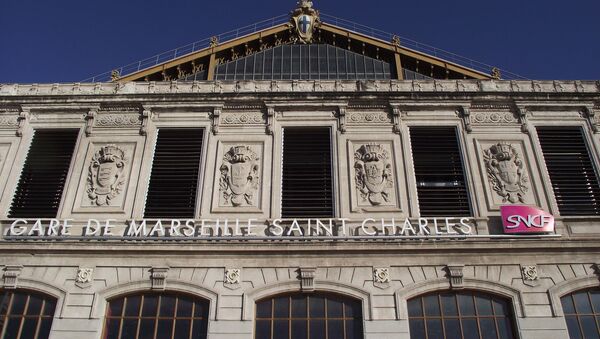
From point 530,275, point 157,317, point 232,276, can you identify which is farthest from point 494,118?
point 157,317

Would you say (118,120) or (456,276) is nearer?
(456,276)

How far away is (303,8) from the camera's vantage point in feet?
115

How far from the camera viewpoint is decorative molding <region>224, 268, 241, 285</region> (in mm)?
21062

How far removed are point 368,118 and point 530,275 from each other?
32.7 feet

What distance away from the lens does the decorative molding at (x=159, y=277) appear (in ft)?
68.9

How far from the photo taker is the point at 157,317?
20.6 meters

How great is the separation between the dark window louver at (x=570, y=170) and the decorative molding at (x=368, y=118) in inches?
288

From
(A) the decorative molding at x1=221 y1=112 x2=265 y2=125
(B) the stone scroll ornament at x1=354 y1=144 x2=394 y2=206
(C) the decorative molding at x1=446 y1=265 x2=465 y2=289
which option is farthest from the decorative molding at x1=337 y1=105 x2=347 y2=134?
(C) the decorative molding at x1=446 y1=265 x2=465 y2=289

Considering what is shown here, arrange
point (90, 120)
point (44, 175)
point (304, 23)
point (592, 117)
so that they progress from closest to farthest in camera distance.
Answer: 1. point (44, 175)
2. point (592, 117)
3. point (90, 120)
4. point (304, 23)

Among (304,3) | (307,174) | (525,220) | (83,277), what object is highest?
(304,3)

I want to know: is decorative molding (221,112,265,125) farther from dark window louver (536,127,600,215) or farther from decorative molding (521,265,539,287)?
dark window louver (536,127,600,215)

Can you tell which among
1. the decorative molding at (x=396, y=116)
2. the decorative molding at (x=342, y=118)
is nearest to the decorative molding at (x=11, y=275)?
the decorative molding at (x=342, y=118)

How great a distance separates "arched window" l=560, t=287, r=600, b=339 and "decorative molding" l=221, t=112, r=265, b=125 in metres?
15.0

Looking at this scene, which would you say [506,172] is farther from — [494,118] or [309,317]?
[309,317]
